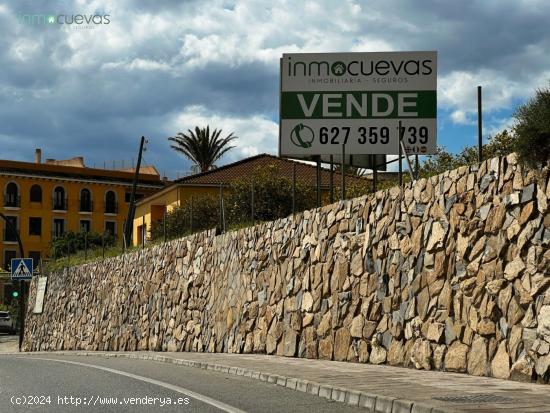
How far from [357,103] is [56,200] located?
7323cm

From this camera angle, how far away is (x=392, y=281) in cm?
1519

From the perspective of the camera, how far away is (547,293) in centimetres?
1120

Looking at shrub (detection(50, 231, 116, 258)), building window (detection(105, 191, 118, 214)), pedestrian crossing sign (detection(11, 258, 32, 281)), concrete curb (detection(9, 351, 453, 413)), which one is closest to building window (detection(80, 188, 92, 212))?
building window (detection(105, 191, 118, 214))

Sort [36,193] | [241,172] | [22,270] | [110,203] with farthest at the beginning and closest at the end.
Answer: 1. [110,203]
2. [36,193]
3. [241,172]
4. [22,270]

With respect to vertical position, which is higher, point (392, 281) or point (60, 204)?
point (60, 204)

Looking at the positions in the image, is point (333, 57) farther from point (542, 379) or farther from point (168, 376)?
point (542, 379)

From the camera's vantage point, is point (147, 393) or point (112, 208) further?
point (112, 208)

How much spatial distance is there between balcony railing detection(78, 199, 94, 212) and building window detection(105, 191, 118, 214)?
5.66 ft

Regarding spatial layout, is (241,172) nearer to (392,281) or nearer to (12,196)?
(12,196)

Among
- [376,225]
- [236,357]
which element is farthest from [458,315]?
[236,357]

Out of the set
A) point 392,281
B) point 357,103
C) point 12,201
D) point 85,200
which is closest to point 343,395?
point 392,281

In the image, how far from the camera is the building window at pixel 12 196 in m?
88.0

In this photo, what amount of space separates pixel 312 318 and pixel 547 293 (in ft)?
23.8

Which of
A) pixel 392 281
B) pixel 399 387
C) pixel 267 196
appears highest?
pixel 267 196
